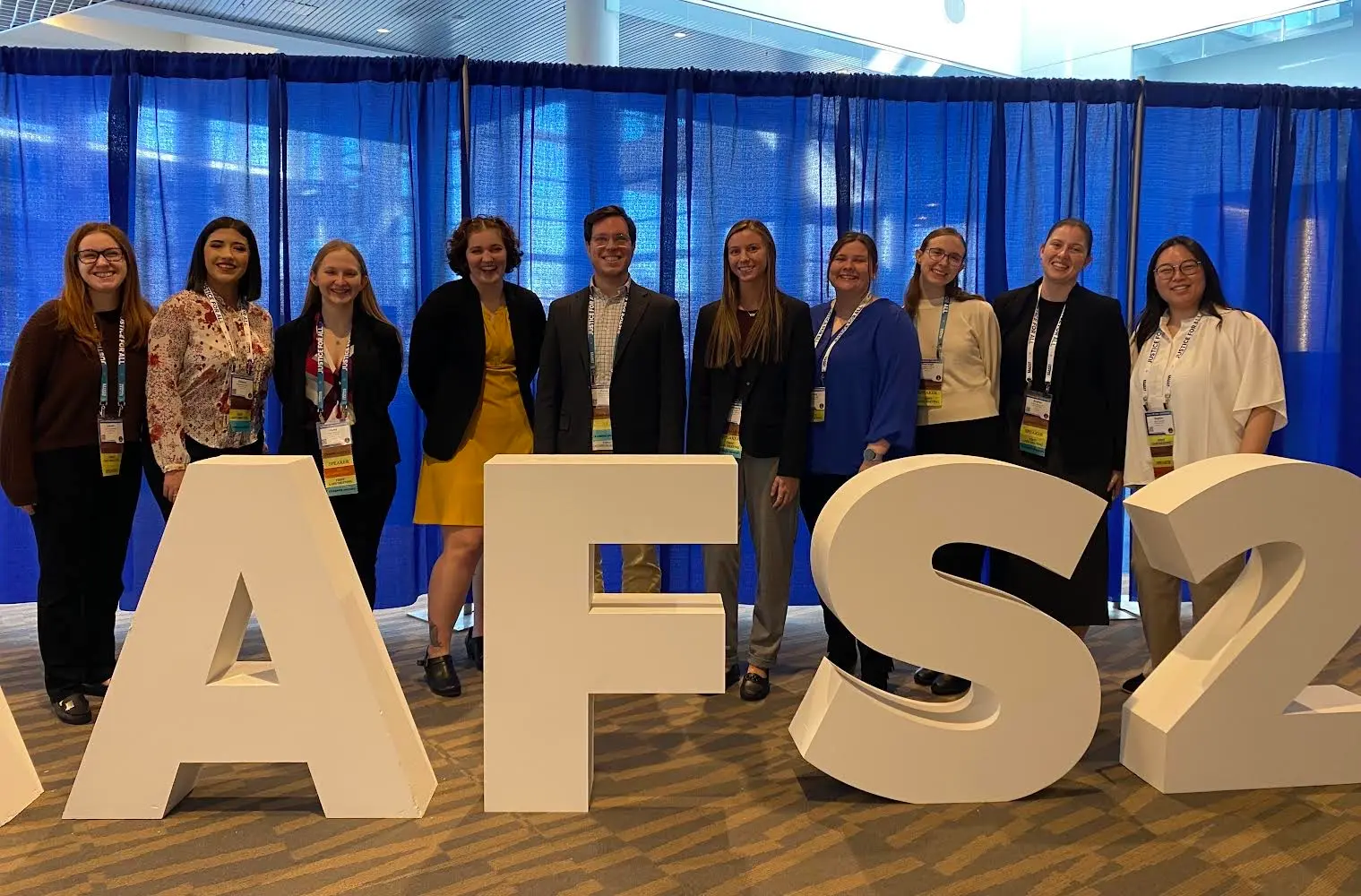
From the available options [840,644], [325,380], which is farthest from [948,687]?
[325,380]

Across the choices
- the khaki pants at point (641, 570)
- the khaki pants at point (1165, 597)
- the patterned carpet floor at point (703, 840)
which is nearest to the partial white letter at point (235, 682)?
the patterned carpet floor at point (703, 840)

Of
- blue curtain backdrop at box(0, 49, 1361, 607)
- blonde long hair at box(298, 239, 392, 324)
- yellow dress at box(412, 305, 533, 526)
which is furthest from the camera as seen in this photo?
blue curtain backdrop at box(0, 49, 1361, 607)

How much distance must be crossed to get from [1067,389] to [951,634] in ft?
3.70

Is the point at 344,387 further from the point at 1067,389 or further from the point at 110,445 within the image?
the point at 1067,389

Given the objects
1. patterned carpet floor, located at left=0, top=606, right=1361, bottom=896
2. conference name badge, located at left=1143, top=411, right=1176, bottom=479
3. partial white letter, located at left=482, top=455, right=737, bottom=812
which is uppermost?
conference name badge, located at left=1143, top=411, right=1176, bottom=479

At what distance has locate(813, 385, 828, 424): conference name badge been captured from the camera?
2.97 metres

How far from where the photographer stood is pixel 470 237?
3027 mm

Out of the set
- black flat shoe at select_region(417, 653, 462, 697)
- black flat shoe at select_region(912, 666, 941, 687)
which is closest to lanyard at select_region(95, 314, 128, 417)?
black flat shoe at select_region(417, 653, 462, 697)

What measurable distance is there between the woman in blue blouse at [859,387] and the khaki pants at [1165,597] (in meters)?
0.84

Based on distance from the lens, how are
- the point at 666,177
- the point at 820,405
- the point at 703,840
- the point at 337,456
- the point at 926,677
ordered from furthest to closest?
the point at 666,177, the point at 926,677, the point at 820,405, the point at 337,456, the point at 703,840

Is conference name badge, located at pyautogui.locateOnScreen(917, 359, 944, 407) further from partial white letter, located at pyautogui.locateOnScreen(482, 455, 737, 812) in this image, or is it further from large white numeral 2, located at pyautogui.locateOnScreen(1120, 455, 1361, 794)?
partial white letter, located at pyautogui.locateOnScreen(482, 455, 737, 812)

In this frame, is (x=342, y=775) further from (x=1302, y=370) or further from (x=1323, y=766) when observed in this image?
(x=1302, y=370)

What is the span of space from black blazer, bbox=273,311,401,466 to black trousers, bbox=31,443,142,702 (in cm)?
46

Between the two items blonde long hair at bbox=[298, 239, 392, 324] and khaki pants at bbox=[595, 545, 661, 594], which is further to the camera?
khaki pants at bbox=[595, 545, 661, 594]
